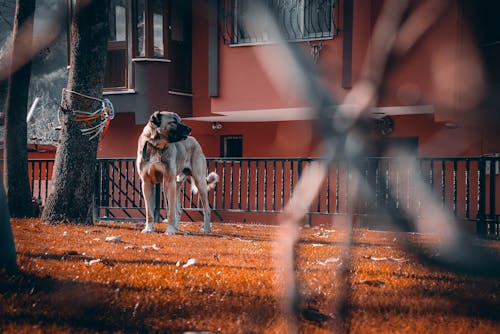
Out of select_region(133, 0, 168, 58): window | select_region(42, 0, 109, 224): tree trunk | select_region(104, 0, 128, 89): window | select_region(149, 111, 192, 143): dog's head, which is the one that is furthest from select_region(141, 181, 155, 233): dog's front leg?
A: select_region(104, 0, 128, 89): window

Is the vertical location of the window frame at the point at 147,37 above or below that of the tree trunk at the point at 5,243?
above

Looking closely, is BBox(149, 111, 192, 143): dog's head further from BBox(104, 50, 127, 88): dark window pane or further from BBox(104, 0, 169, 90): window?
BBox(104, 50, 127, 88): dark window pane

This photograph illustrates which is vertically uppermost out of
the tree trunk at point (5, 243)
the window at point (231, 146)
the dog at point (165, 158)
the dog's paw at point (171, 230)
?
the window at point (231, 146)

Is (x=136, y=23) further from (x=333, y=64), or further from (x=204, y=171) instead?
(x=333, y=64)

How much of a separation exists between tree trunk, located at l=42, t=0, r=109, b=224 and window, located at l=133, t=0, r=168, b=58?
494 cm

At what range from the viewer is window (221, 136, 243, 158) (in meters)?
16.3

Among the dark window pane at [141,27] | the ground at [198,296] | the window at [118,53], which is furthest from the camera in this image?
the window at [118,53]

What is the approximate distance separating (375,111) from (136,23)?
1415cm

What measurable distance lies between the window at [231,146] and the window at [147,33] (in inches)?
120

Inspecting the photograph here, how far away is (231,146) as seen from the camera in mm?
16422

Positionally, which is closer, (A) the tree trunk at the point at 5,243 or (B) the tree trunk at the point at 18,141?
(A) the tree trunk at the point at 5,243

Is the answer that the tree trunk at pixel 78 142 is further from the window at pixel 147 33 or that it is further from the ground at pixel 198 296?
the window at pixel 147 33

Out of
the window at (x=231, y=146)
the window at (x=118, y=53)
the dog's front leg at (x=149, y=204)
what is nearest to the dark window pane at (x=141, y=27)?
the window at (x=118, y=53)

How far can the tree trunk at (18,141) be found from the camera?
1006 centimetres
